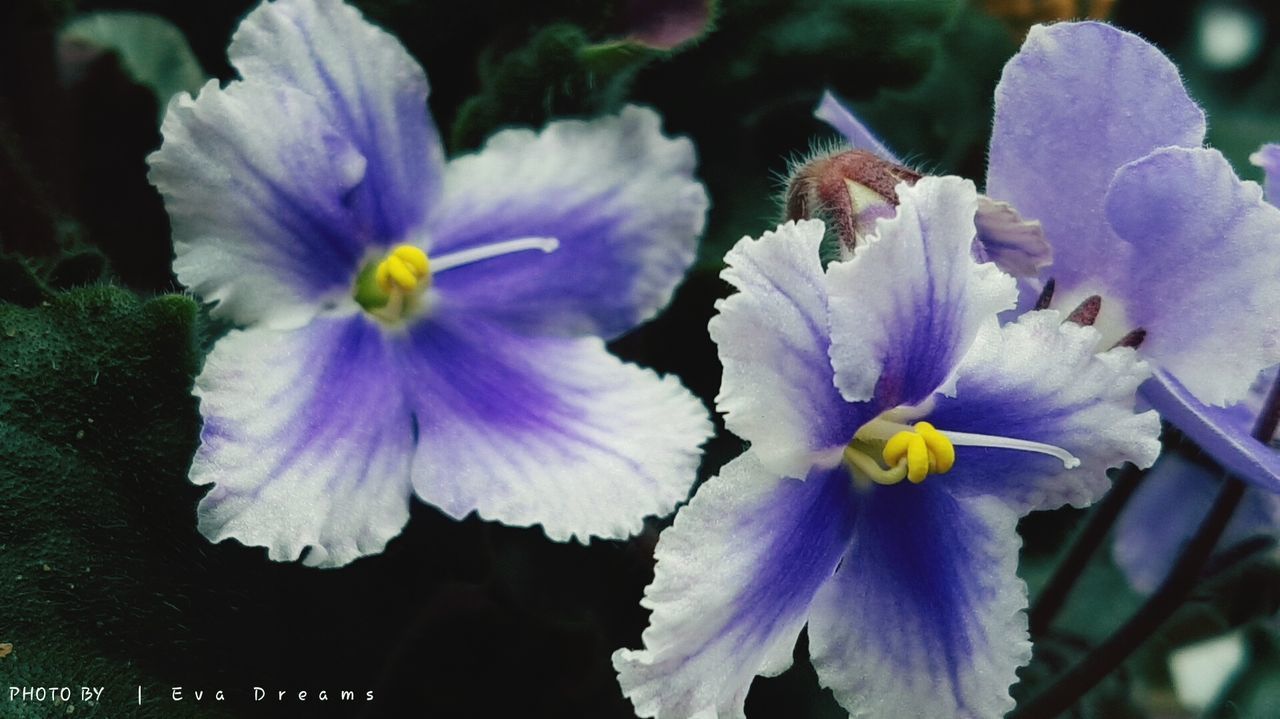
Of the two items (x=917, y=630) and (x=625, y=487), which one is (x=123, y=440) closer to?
(x=625, y=487)

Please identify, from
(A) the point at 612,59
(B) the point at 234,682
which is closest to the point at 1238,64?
(A) the point at 612,59

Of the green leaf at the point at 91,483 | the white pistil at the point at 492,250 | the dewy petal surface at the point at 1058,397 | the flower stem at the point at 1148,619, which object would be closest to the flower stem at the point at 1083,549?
the flower stem at the point at 1148,619

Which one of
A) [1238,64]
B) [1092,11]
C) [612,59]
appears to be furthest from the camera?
[1238,64]

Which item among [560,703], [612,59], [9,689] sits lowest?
[560,703]

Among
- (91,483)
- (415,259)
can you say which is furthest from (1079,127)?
(91,483)

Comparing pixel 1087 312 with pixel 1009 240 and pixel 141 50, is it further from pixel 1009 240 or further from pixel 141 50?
pixel 141 50

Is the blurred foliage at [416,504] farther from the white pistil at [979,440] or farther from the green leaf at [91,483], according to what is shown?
the white pistil at [979,440]

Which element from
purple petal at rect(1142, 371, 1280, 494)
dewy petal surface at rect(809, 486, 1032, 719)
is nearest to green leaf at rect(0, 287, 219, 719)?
dewy petal surface at rect(809, 486, 1032, 719)

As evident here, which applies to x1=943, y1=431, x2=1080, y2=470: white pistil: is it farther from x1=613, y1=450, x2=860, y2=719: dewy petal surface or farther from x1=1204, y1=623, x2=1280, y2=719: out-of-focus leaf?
x1=1204, y1=623, x2=1280, y2=719: out-of-focus leaf
